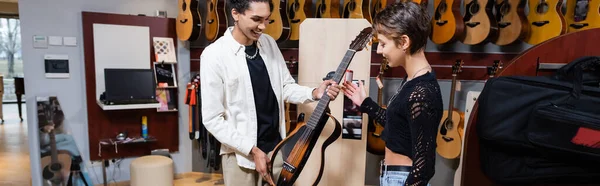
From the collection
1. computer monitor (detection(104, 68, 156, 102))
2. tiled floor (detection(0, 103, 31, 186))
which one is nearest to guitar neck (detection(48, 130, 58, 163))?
computer monitor (detection(104, 68, 156, 102))

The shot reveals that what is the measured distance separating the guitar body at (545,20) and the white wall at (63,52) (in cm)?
315

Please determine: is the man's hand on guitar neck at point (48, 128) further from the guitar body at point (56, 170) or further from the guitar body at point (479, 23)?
the guitar body at point (479, 23)

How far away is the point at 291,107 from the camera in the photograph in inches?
122

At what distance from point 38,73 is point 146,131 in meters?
1.00

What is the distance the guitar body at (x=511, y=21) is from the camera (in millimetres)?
2389

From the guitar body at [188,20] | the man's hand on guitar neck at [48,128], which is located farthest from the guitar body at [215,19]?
the man's hand on guitar neck at [48,128]

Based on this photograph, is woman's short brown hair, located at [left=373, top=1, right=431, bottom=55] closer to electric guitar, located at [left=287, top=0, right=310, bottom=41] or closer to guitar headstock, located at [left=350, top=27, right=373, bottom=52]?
guitar headstock, located at [left=350, top=27, right=373, bottom=52]

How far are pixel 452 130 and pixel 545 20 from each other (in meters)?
0.99

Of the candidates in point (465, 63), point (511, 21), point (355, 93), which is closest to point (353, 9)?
point (465, 63)

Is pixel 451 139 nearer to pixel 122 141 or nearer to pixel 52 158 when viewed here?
pixel 122 141

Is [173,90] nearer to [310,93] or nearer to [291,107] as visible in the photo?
[291,107]

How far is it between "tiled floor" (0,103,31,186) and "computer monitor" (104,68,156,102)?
132cm

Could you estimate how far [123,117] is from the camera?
323cm

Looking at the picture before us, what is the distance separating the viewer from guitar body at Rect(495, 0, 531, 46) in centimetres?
239
